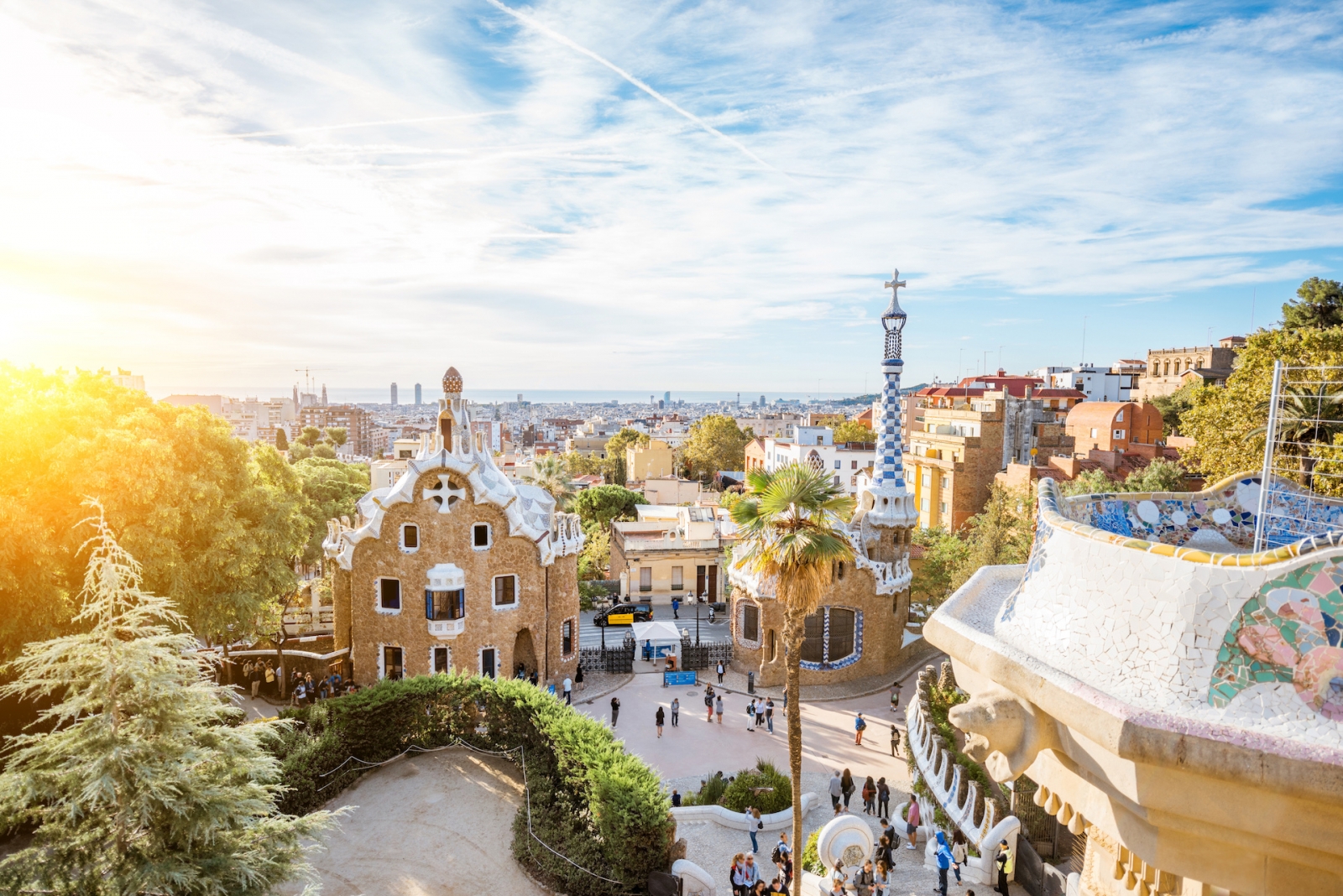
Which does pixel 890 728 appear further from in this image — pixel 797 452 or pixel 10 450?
pixel 797 452

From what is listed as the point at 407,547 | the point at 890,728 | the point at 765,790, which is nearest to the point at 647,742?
the point at 765,790

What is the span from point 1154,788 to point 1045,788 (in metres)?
1.43

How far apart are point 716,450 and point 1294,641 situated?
288 feet

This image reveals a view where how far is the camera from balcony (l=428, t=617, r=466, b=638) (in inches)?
1038

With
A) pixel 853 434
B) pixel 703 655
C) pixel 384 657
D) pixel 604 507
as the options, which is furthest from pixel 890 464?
pixel 853 434

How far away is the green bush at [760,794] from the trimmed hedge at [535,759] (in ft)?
11.0

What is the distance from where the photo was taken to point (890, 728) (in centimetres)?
2616

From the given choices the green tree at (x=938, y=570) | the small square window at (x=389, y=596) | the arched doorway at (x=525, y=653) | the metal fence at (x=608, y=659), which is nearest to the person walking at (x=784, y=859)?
the arched doorway at (x=525, y=653)

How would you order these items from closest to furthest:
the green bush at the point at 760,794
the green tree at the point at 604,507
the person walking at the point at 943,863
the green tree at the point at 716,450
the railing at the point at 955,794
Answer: the person walking at the point at 943,863, the railing at the point at 955,794, the green bush at the point at 760,794, the green tree at the point at 604,507, the green tree at the point at 716,450

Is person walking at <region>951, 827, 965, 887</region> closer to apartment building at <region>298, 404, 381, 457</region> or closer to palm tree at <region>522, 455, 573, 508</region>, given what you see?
palm tree at <region>522, 455, 573, 508</region>

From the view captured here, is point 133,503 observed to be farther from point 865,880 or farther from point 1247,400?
point 1247,400

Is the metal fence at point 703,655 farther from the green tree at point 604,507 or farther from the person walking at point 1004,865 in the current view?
the green tree at point 604,507

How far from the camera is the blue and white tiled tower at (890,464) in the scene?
30578mm

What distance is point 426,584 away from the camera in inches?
1037
